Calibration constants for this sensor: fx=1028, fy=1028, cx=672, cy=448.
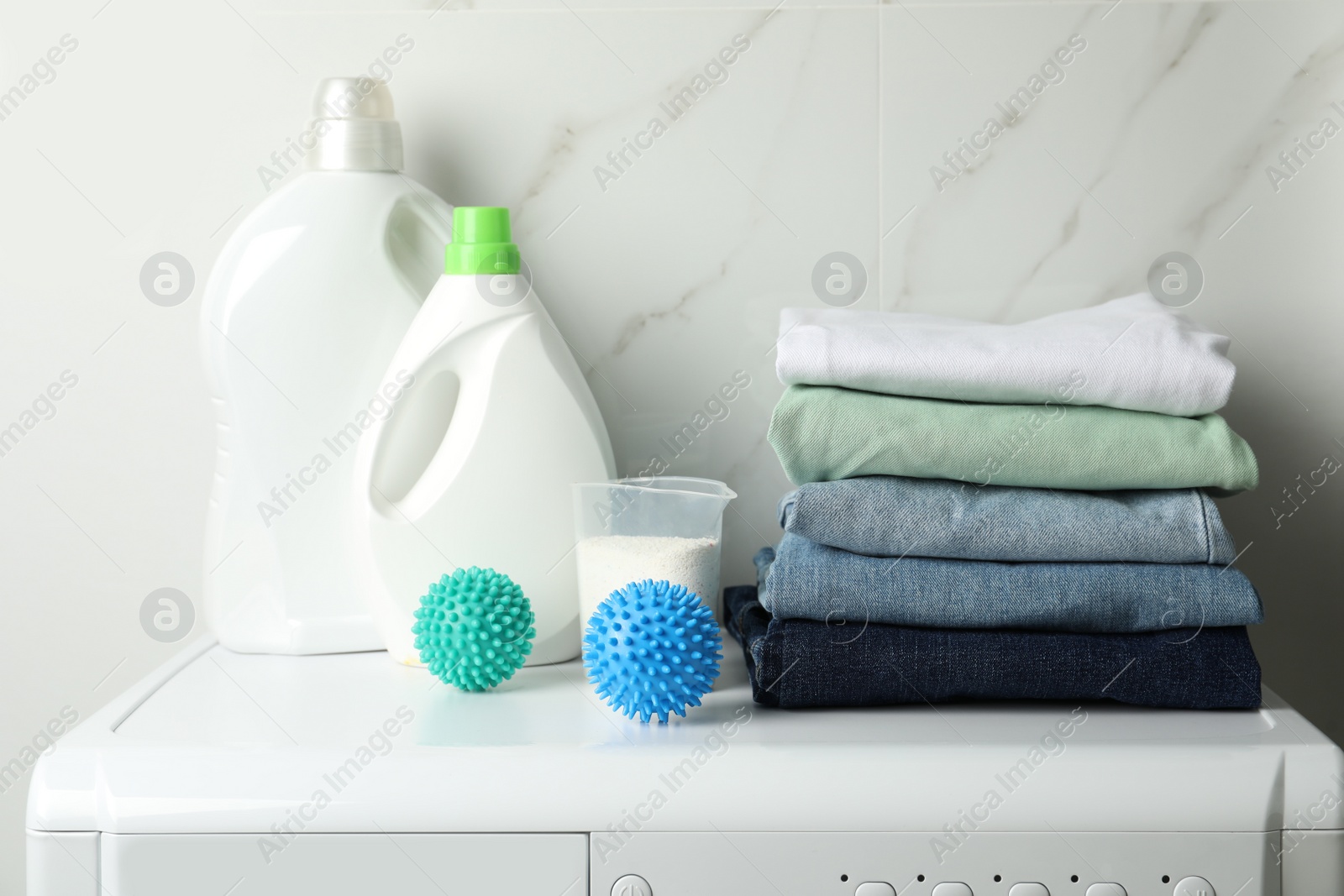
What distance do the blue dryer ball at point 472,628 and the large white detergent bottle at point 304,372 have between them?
147mm

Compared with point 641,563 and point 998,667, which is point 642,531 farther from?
point 998,667

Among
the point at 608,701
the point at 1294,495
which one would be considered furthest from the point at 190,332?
the point at 1294,495

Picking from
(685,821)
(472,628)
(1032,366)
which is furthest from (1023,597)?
(472,628)

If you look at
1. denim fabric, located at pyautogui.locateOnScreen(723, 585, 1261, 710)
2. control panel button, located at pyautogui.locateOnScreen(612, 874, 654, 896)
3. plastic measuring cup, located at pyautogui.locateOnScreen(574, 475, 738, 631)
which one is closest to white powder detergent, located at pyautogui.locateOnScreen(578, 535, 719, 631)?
plastic measuring cup, located at pyautogui.locateOnScreen(574, 475, 738, 631)

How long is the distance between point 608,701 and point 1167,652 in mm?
349

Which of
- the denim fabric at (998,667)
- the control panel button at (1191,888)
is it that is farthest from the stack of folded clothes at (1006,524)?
the control panel button at (1191,888)

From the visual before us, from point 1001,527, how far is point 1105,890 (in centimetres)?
21

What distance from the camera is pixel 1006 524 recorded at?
2.14 ft

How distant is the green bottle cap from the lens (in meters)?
0.74

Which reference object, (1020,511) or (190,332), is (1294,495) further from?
(190,332)

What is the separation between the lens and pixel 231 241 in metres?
0.80

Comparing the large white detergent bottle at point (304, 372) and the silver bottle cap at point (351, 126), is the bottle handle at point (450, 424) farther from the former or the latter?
the silver bottle cap at point (351, 126)

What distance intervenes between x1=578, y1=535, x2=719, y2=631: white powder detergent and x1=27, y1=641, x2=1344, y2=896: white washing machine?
164 mm

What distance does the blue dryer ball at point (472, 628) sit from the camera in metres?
→ 0.67
